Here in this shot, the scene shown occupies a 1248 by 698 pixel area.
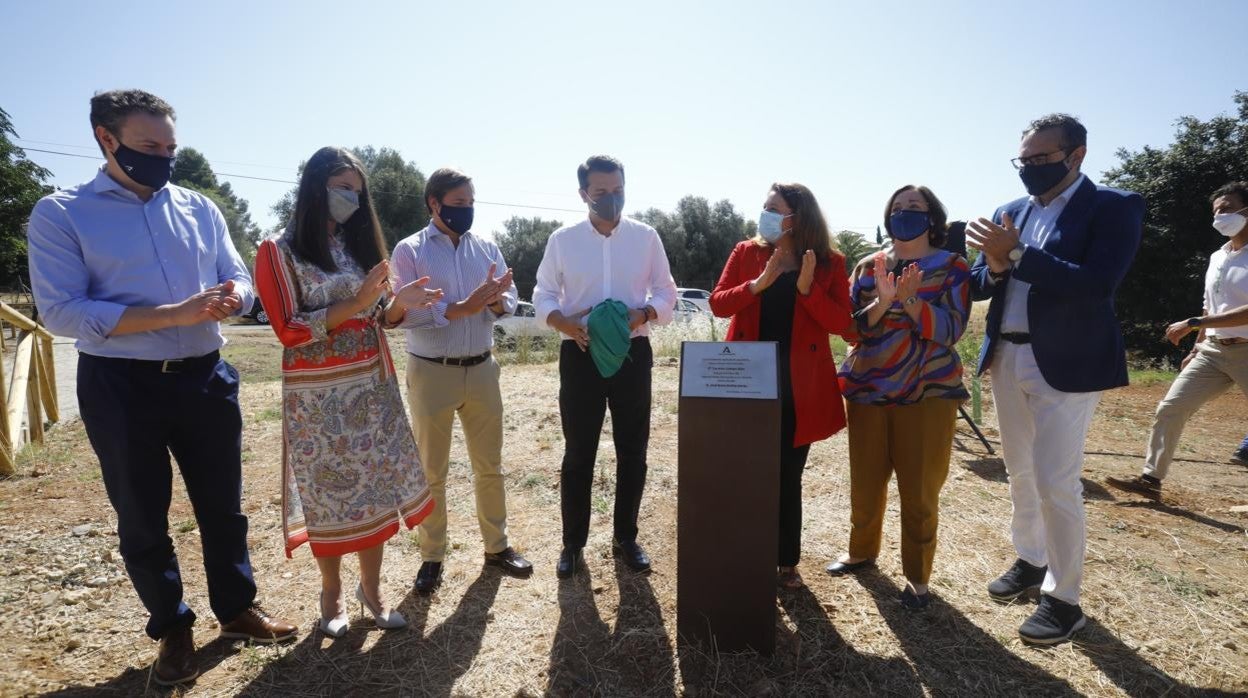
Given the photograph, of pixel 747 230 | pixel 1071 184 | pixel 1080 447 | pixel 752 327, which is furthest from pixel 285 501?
pixel 747 230

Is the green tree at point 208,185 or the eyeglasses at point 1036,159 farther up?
the green tree at point 208,185

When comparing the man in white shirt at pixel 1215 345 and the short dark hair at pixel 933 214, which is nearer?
the short dark hair at pixel 933 214

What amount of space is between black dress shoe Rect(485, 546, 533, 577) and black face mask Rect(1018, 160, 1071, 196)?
10.3 feet

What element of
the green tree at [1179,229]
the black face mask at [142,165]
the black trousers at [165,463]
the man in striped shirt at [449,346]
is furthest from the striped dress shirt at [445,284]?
the green tree at [1179,229]

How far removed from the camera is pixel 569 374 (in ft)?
11.0

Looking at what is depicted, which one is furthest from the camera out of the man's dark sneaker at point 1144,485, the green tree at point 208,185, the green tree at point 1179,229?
the green tree at point 208,185

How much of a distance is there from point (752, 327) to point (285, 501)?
2268 mm

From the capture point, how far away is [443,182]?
127 inches

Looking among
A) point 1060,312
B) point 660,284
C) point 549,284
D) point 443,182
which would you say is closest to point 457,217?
point 443,182

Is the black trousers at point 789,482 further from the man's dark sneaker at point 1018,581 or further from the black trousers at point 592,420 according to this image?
the man's dark sneaker at point 1018,581

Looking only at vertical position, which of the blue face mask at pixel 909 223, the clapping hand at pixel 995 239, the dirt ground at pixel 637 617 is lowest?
the dirt ground at pixel 637 617

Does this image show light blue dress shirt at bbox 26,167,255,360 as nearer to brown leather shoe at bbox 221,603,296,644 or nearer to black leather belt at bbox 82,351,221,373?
black leather belt at bbox 82,351,221,373

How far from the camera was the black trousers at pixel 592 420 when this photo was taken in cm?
333

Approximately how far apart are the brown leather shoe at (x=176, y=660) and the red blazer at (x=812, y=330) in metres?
2.74
